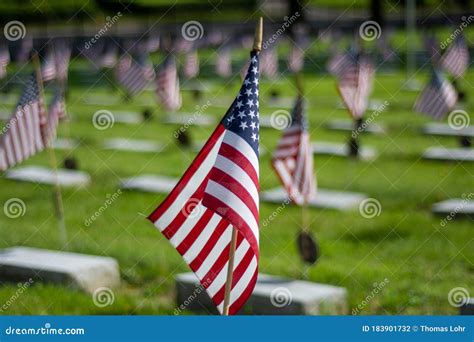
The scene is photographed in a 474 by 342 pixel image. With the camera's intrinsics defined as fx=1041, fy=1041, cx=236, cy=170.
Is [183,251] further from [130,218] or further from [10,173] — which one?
[10,173]

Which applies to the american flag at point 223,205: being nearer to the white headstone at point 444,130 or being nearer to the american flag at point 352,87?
Result: the american flag at point 352,87

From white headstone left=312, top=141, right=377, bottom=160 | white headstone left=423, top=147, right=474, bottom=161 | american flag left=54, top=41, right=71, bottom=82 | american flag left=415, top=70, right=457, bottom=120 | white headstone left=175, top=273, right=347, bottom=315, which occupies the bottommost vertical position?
white headstone left=175, top=273, right=347, bottom=315

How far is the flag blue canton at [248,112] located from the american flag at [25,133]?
511cm

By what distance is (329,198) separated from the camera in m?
14.8

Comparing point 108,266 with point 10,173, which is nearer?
point 108,266

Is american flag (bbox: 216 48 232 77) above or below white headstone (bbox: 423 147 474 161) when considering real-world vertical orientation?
above

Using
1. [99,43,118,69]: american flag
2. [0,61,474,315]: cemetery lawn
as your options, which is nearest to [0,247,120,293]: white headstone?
[0,61,474,315]: cemetery lawn

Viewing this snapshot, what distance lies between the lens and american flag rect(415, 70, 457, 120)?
16.5 m

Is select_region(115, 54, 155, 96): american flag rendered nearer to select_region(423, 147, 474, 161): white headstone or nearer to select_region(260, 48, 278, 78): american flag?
select_region(423, 147, 474, 161): white headstone

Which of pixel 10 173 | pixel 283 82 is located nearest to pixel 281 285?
pixel 10 173

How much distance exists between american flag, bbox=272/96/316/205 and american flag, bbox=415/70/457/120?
599 cm

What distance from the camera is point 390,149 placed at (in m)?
19.8

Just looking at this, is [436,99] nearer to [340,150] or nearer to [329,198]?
[329,198]

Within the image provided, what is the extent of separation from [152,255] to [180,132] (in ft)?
29.9
